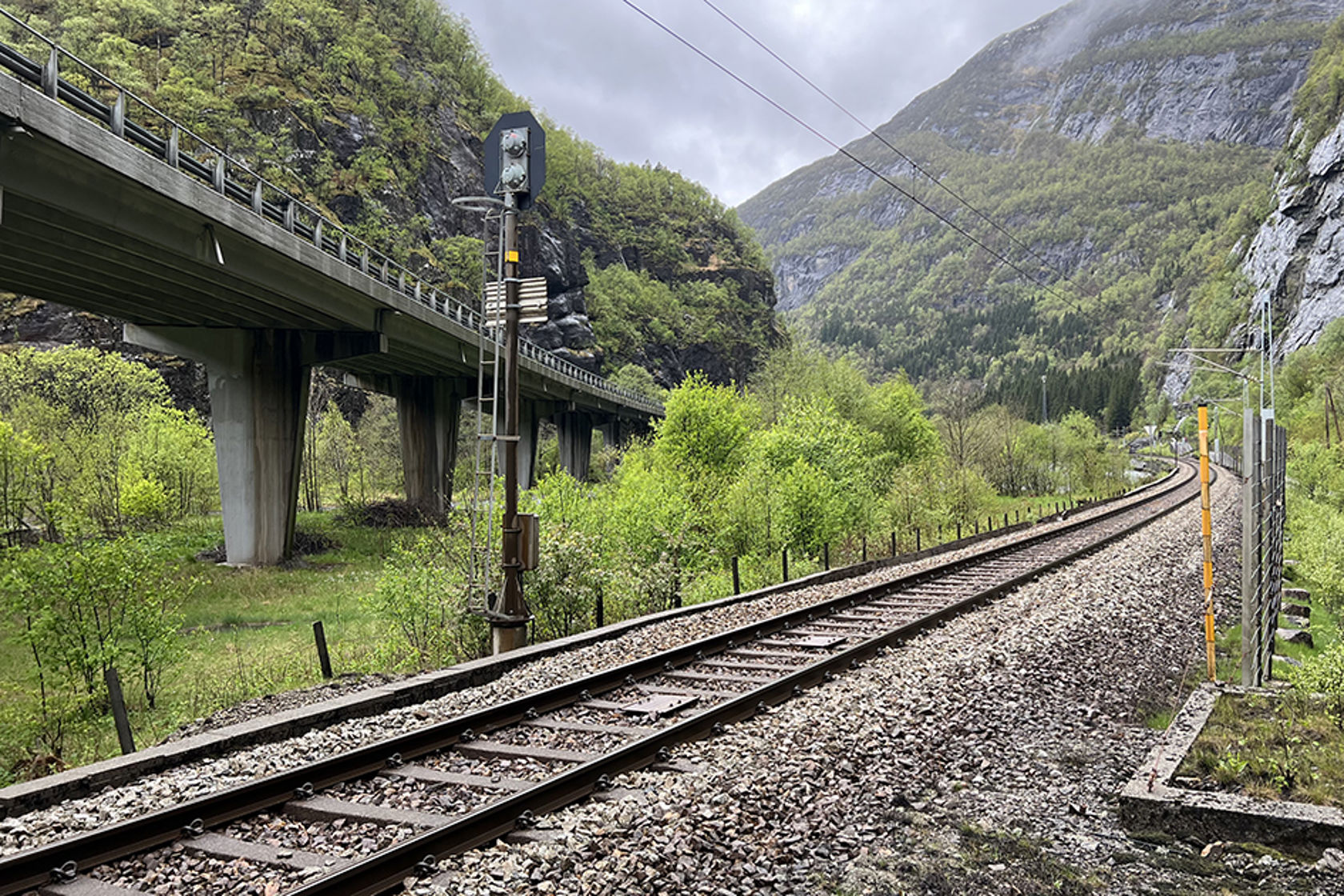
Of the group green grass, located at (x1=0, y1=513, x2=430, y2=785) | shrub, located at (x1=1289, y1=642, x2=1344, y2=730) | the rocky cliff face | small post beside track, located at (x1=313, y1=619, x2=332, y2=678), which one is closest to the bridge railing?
small post beside track, located at (x1=313, y1=619, x2=332, y2=678)

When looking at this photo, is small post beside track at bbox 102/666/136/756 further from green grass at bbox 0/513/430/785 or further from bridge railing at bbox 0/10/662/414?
bridge railing at bbox 0/10/662/414

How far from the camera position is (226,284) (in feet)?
80.6

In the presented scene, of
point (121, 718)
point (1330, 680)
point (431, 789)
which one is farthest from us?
point (121, 718)

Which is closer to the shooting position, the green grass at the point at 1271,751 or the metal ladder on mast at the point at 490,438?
the green grass at the point at 1271,751

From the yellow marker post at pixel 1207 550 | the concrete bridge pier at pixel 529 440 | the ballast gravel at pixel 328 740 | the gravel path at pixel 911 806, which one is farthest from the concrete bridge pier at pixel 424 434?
the yellow marker post at pixel 1207 550

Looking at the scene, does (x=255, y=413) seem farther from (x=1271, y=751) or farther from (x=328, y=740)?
(x=1271, y=751)

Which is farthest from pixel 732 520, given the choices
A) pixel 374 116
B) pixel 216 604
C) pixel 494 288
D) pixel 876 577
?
pixel 374 116

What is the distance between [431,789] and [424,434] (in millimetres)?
42755

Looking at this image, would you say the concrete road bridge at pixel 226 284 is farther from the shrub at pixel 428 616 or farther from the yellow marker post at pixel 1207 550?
the yellow marker post at pixel 1207 550

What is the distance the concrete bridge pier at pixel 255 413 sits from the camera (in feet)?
99.9

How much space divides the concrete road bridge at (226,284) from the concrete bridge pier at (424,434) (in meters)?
0.09

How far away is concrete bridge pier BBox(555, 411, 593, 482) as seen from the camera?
229ft

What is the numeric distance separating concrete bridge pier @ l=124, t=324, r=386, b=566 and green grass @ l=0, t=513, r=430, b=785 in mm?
1522

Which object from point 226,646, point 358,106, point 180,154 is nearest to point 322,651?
point 226,646
